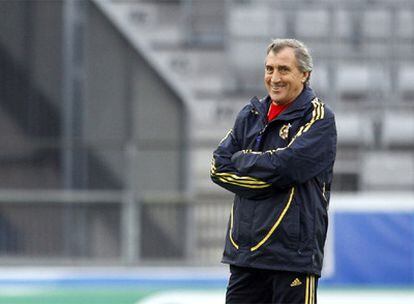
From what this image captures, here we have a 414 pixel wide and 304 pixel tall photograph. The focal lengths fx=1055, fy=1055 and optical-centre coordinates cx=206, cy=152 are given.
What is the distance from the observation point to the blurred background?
9.73 meters

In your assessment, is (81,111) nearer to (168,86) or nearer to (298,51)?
(168,86)

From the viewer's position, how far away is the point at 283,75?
139 inches

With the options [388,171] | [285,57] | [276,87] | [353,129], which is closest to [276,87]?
[276,87]

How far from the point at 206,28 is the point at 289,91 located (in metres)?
7.85

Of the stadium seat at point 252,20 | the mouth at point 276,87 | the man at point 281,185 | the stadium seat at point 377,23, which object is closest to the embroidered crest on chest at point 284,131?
the man at point 281,185

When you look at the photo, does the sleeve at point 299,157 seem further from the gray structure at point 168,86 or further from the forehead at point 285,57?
the gray structure at point 168,86

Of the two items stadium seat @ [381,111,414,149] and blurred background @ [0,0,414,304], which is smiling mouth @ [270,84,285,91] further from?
stadium seat @ [381,111,414,149]

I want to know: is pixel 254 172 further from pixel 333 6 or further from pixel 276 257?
pixel 333 6

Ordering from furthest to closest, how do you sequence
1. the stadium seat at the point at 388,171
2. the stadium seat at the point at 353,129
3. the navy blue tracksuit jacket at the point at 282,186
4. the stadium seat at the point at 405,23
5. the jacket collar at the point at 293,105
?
the stadium seat at the point at 405,23, the stadium seat at the point at 353,129, the stadium seat at the point at 388,171, the jacket collar at the point at 293,105, the navy blue tracksuit jacket at the point at 282,186

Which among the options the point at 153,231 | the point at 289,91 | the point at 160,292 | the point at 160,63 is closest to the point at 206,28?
the point at 160,63

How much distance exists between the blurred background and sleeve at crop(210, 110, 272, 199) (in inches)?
225

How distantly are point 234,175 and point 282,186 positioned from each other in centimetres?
19

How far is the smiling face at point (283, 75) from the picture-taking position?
11.5ft

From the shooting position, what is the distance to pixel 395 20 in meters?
11.1
